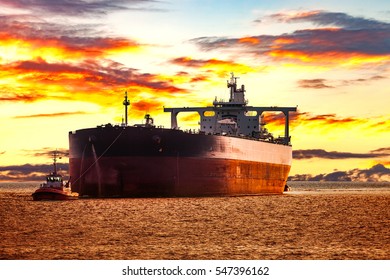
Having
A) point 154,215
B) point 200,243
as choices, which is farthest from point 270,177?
point 200,243

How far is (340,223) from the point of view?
26406 millimetres

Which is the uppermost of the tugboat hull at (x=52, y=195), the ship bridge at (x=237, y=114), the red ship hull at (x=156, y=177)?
the ship bridge at (x=237, y=114)

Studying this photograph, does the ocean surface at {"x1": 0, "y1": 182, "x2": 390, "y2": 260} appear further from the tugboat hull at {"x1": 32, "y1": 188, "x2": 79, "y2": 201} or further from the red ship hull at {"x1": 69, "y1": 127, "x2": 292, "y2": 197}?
the tugboat hull at {"x1": 32, "y1": 188, "x2": 79, "y2": 201}

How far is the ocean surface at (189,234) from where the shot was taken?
55.0 feet

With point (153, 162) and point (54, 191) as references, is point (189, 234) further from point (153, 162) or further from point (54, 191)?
point (54, 191)

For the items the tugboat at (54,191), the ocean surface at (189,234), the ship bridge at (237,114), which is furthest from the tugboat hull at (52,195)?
the ship bridge at (237,114)

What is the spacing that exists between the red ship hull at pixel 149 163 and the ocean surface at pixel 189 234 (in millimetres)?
7689

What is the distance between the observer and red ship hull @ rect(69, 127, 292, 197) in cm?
4088

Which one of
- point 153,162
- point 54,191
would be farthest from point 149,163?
point 54,191

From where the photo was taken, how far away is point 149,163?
134 feet

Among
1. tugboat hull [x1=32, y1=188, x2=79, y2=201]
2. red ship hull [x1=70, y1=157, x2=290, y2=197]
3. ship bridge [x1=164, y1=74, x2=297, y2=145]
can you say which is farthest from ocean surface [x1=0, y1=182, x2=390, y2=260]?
ship bridge [x1=164, y1=74, x2=297, y2=145]

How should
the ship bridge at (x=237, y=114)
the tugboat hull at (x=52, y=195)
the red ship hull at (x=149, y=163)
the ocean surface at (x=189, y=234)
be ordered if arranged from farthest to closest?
the ship bridge at (x=237, y=114) < the tugboat hull at (x=52, y=195) < the red ship hull at (x=149, y=163) < the ocean surface at (x=189, y=234)

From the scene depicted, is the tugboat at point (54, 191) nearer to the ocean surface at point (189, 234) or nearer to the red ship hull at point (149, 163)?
the red ship hull at point (149, 163)
